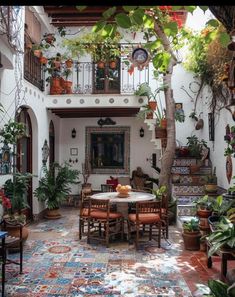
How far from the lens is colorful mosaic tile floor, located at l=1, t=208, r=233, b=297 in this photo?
11.9ft

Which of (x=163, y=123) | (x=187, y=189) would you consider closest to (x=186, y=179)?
(x=187, y=189)

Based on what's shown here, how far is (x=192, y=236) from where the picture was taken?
5145 mm

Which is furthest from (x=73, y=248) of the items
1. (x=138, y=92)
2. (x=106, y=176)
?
(x=106, y=176)

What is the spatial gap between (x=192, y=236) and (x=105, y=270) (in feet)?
5.36

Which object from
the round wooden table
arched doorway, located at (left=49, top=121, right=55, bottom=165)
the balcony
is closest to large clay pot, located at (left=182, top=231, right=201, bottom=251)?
the round wooden table

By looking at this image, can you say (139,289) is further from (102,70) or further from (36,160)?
(102,70)

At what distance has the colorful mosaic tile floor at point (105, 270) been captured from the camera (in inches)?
142

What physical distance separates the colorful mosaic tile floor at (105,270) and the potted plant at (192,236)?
0.64 ft

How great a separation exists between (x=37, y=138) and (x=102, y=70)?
2.85 meters

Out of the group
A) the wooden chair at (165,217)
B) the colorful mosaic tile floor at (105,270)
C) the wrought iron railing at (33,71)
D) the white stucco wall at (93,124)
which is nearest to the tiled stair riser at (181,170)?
the white stucco wall at (93,124)

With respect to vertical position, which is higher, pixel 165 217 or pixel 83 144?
pixel 83 144

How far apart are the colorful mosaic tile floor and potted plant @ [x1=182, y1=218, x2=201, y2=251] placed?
0.19 m

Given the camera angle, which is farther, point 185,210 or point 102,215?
A: point 185,210

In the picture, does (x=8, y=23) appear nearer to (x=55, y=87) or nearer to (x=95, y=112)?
(x=55, y=87)
